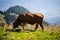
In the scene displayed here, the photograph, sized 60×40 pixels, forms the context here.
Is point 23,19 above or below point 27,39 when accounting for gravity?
above

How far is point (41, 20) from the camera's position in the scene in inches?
968

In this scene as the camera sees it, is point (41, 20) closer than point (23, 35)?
No

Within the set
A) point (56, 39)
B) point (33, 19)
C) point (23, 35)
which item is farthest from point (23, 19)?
point (56, 39)

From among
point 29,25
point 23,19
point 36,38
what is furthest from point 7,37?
point 29,25

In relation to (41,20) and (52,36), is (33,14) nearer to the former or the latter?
(41,20)

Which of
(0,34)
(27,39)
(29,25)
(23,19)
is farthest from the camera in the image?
(29,25)

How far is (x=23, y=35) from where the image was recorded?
766 inches

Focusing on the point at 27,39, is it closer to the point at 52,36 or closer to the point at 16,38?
the point at 16,38

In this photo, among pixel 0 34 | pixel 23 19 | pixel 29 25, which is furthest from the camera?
pixel 29 25

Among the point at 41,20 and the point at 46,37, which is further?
the point at 41,20

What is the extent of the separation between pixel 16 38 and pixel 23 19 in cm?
608

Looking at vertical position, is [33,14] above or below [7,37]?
above

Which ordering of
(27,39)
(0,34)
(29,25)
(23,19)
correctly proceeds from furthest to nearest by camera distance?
(29,25) → (23,19) → (0,34) → (27,39)

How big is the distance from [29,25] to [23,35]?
6845mm
